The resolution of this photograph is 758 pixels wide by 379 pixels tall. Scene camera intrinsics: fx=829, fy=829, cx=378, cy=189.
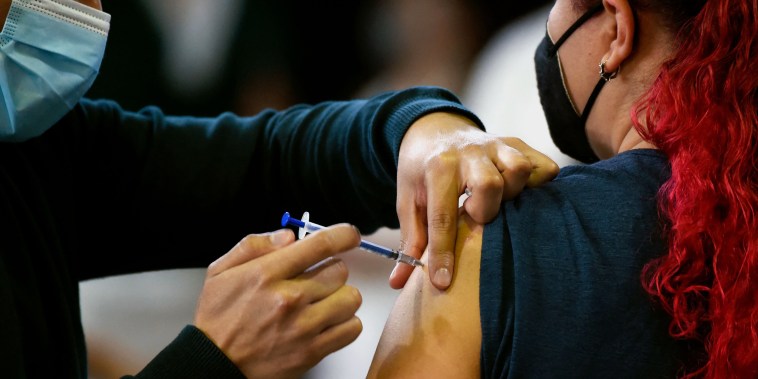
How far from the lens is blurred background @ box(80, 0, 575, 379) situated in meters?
3.07

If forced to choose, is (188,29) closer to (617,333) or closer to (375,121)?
(375,121)

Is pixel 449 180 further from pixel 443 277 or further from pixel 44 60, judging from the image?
pixel 44 60

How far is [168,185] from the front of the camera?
5.23 feet

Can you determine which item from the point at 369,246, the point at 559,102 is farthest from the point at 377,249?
the point at 559,102

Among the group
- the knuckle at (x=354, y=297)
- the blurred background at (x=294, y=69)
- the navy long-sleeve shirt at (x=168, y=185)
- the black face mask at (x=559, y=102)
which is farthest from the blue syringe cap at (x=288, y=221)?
the blurred background at (x=294, y=69)

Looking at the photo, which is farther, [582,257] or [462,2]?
[462,2]

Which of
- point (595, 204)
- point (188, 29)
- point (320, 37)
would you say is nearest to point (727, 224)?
point (595, 204)

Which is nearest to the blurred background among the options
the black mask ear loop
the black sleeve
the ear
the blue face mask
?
the black sleeve

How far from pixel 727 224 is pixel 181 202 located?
3.28ft

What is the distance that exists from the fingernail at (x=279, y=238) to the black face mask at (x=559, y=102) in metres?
0.51

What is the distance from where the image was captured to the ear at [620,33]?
1145 mm

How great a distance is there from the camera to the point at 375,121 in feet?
4.97

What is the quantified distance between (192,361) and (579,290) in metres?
0.49

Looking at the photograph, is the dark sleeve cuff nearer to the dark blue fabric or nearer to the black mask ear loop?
the dark blue fabric
